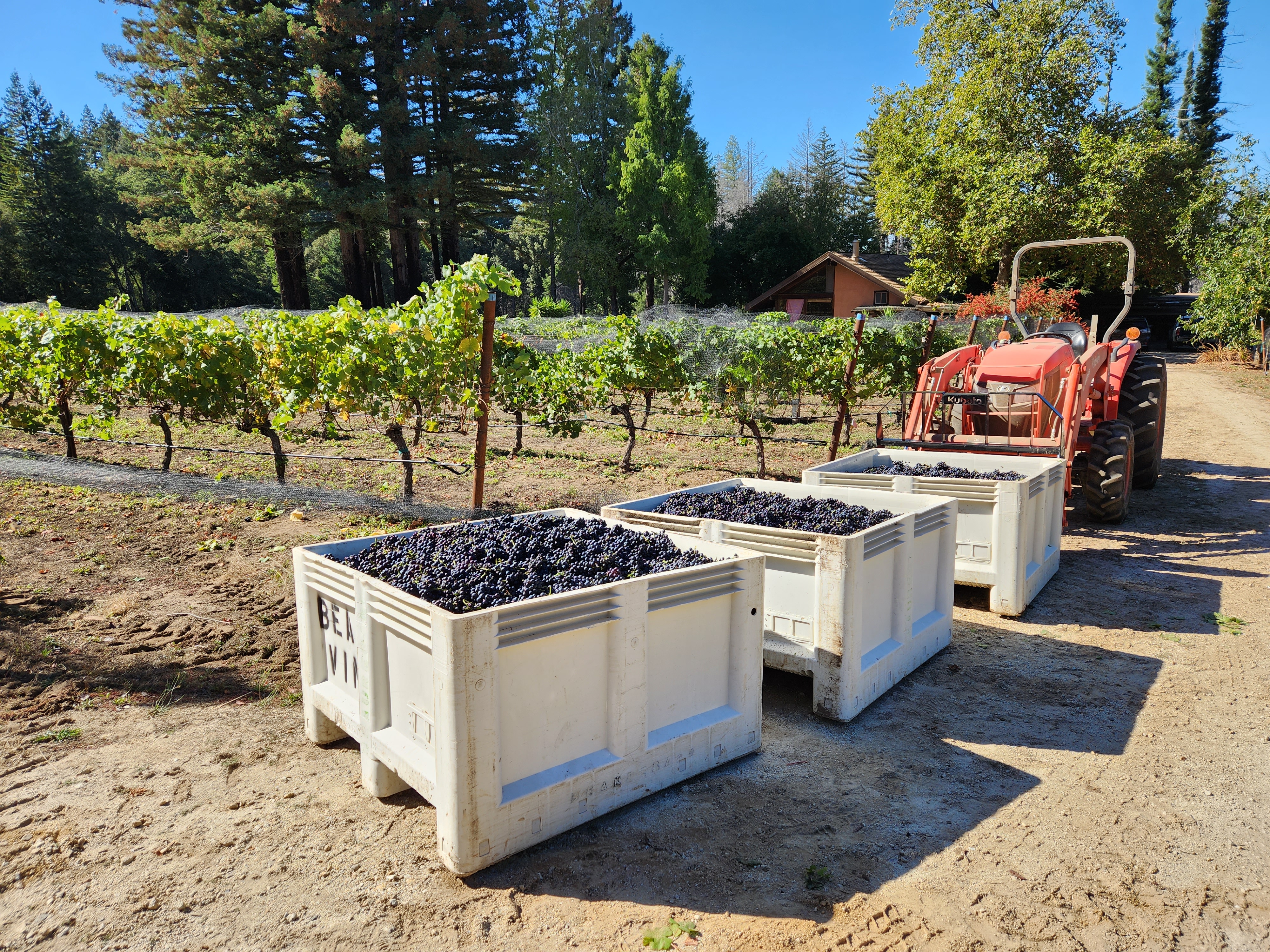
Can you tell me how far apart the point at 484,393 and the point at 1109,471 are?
584 centimetres

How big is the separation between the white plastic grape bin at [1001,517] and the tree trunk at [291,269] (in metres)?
21.8

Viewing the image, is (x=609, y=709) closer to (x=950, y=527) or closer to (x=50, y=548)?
(x=950, y=527)

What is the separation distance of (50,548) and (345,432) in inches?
194

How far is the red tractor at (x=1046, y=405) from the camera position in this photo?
22.5ft

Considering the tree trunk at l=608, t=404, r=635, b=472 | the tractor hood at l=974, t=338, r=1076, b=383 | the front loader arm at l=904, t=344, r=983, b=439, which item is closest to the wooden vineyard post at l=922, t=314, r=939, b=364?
the front loader arm at l=904, t=344, r=983, b=439

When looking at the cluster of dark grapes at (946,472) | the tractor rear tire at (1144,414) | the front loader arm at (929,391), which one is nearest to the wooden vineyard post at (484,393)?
the cluster of dark grapes at (946,472)

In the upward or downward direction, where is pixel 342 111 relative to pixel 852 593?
upward

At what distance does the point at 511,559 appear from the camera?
3.11 meters

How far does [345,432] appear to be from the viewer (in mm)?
10539

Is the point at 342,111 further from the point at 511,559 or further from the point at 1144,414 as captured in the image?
the point at 511,559

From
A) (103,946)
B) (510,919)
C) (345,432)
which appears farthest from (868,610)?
(345,432)

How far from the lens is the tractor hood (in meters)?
7.43

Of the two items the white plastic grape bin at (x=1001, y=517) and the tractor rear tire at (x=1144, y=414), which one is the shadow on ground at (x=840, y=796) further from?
the tractor rear tire at (x=1144, y=414)

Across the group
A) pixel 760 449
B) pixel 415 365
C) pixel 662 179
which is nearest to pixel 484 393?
pixel 415 365
